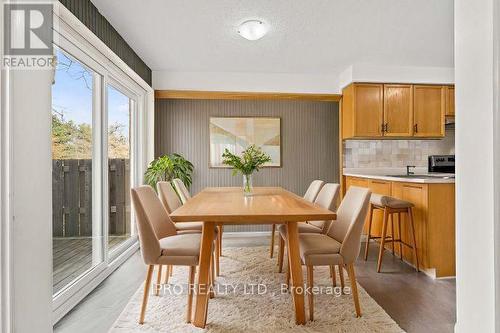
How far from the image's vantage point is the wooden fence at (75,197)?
231 centimetres

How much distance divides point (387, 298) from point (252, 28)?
279 cm

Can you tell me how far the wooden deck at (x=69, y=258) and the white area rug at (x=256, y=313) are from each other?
0.60 m

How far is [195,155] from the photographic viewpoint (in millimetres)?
4586

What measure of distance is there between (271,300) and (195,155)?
282 centimetres

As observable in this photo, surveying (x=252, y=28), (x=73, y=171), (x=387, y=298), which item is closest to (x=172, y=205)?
(x=73, y=171)

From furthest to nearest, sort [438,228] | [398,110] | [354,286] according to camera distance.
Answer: [398,110], [438,228], [354,286]

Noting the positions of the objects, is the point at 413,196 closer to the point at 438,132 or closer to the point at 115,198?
the point at 438,132

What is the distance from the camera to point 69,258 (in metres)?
2.59

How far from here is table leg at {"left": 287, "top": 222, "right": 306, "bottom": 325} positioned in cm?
193

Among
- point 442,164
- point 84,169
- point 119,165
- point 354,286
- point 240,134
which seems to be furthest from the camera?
point 240,134

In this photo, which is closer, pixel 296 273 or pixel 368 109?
pixel 296 273

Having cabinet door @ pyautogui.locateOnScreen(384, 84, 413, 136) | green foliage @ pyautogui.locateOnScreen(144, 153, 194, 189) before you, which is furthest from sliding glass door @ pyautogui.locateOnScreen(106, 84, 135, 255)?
cabinet door @ pyautogui.locateOnScreen(384, 84, 413, 136)

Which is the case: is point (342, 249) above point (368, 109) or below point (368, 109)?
below

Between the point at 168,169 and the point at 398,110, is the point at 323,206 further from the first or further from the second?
the point at 398,110
